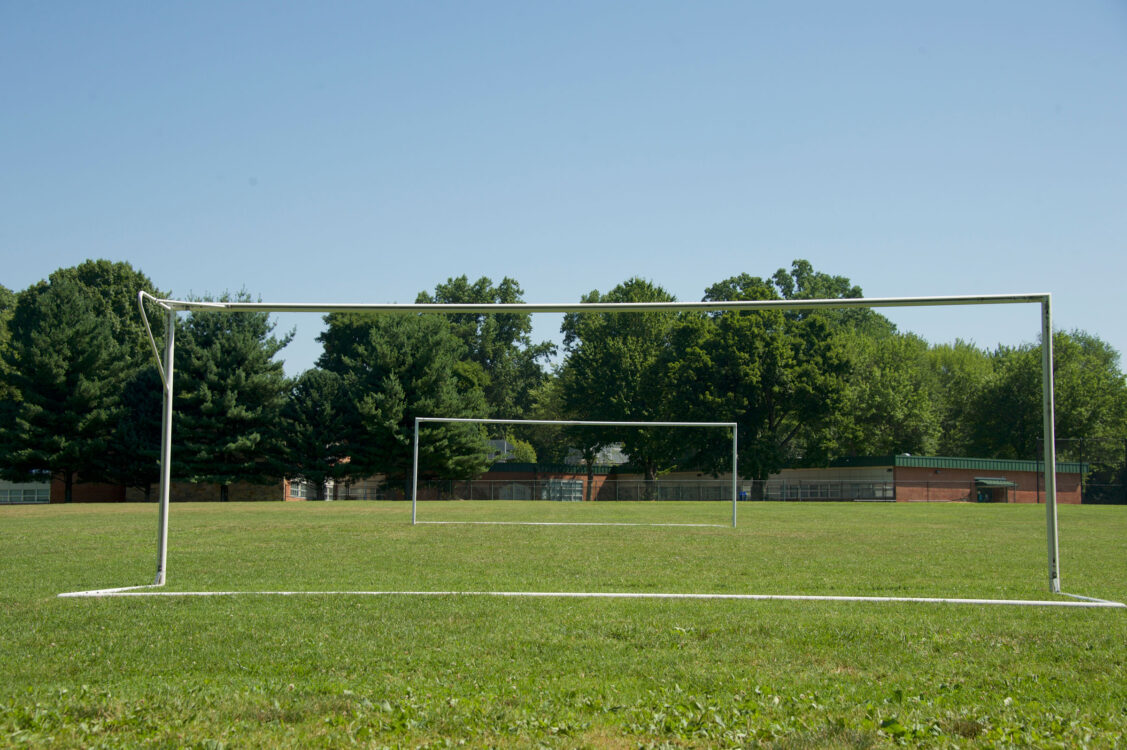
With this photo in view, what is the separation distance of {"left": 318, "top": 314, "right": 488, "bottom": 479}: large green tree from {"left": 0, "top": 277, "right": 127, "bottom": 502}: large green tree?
45.2ft

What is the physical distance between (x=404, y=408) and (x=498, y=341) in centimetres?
→ 3494

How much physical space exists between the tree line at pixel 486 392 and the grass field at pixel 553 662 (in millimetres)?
34075

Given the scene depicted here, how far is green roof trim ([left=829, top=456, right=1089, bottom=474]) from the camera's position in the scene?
59250 millimetres

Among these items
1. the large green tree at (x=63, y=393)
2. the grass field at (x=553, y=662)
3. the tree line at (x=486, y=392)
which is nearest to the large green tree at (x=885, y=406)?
the tree line at (x=486, y=392)

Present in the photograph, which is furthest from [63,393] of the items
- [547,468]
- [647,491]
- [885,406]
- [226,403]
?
[885,406]

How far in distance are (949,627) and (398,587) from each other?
568cm

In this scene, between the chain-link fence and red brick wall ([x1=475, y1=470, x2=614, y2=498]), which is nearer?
the chain-link fence

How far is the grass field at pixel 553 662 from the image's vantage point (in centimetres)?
477

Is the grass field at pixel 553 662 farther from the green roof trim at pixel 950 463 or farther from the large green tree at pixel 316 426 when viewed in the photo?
the green roof trim at pixel 950 463

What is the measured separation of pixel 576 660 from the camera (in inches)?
248

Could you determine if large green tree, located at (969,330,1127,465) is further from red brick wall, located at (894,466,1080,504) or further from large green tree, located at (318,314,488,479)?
large green tree, located at (318,314,488,479)

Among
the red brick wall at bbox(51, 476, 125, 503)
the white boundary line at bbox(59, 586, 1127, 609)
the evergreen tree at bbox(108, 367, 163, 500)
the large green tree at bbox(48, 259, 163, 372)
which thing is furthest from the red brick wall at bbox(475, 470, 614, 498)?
the white boundary line at bbox(59, 586, 1127, 609)

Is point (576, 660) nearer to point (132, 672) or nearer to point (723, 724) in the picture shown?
point (723, 724)

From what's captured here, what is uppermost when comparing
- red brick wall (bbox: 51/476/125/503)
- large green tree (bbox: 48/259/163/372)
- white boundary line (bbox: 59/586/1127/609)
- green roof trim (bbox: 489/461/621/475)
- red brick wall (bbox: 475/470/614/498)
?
large green tree (bbox: 48/259/163/372)
